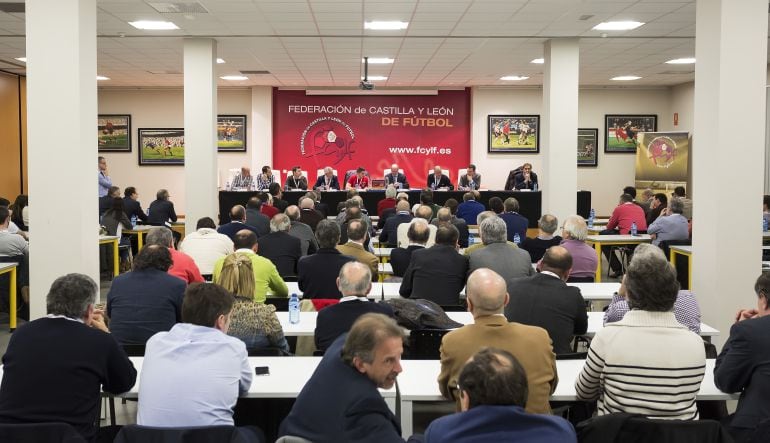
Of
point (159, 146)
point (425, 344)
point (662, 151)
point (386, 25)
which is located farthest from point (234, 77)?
point (425, 344)

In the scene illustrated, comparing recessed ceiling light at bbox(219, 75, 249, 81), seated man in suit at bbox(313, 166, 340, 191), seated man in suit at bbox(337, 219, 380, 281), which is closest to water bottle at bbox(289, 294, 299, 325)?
seated man in suit at bbox(337, 219, 380, 281)

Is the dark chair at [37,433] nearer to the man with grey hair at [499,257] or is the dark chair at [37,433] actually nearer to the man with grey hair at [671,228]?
the man with grey hair at [499,257]

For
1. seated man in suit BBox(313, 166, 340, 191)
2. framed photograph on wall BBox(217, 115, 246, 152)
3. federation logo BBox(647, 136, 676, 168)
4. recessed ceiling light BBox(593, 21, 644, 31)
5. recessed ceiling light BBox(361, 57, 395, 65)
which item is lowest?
seated man in suit BBox(313, 166, 340, 191)

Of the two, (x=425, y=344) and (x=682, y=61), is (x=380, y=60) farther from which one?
(x=425, y=344)

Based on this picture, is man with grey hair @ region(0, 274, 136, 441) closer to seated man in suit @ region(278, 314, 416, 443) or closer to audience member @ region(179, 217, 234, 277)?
seated man in suit @ region(278, 314, 416, 443)

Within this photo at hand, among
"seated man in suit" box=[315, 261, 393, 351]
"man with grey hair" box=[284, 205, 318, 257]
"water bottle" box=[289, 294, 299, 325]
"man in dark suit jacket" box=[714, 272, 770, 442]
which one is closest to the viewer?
"man in dark suit jacket" box=[714, 272, 770, 442]

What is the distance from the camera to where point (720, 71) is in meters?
7.09

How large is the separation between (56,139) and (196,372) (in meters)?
4.54

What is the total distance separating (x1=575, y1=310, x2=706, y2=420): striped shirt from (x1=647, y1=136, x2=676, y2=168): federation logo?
1589 cm

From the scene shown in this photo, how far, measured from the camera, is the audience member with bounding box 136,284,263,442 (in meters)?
3.03

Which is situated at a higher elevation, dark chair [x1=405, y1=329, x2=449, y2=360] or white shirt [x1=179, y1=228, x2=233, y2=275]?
white shirt [x1=179, y1=228, x2=233, y2=275]

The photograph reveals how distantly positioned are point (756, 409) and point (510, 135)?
654 inches

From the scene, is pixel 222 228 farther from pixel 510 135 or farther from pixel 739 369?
pixel 510 135

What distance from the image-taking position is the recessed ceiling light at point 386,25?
35.6 ft
